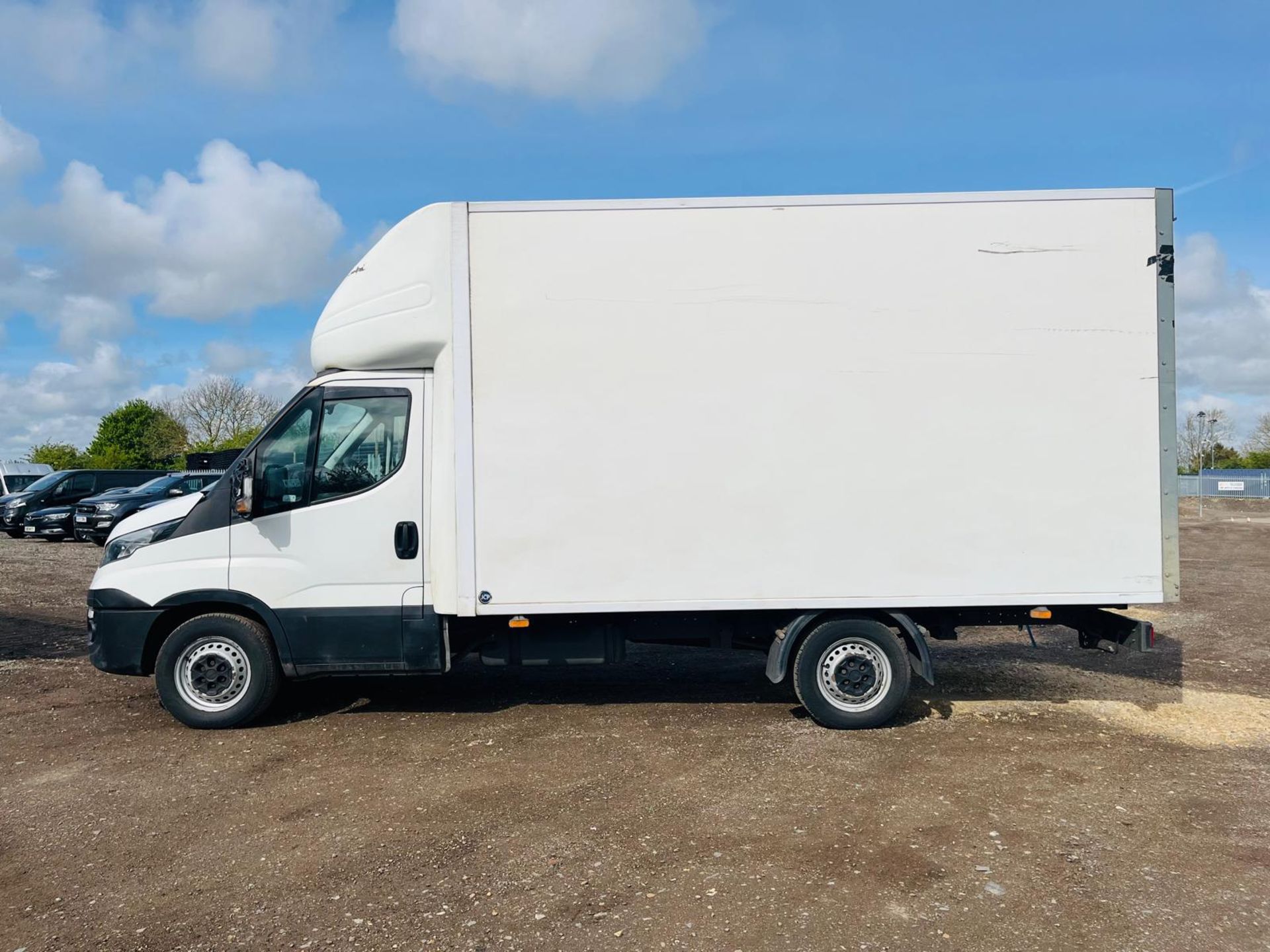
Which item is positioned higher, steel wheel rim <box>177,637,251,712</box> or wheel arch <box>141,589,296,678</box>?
wheel arch <box>141,589,296,678</box>

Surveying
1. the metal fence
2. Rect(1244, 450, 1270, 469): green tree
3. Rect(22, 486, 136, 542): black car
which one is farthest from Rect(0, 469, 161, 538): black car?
Rect(1244, 450, 1270, 469): green tree

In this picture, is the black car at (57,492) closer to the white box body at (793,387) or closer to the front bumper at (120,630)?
the front bumper at (120,630)

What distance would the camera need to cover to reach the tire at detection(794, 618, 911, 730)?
6.16 meters

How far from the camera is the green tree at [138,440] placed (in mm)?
49250

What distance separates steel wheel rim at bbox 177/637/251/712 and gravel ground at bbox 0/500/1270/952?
240 mm

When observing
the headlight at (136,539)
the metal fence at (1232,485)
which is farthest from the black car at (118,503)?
the metal fence at (1232,485)

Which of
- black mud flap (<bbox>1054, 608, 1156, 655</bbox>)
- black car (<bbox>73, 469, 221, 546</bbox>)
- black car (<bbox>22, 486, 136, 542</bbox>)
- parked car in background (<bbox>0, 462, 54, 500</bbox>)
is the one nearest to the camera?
black mud flap (<bbox>1054, 608, 1156, 655</bbox>)

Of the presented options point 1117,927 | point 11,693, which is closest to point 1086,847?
point 1117,927

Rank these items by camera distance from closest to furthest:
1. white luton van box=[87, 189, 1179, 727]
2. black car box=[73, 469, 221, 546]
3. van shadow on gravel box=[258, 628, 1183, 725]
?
white luton van box=[87, 189, 1179, 727] → van shadow on gravel box=[258, 628, 1183, 725] → black car box=[73, 469, 221, 546]

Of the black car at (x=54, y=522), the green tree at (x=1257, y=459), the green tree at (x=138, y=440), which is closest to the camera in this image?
the black car at (x=54, y=522)

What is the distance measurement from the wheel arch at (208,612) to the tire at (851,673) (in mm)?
3476

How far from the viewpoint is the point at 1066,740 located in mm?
6168

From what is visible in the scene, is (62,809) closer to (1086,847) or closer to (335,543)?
(335,543)

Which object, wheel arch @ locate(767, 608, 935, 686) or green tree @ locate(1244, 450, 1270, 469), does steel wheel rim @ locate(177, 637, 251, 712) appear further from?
green tree @ locate(1244, 450, 1270, 469)
